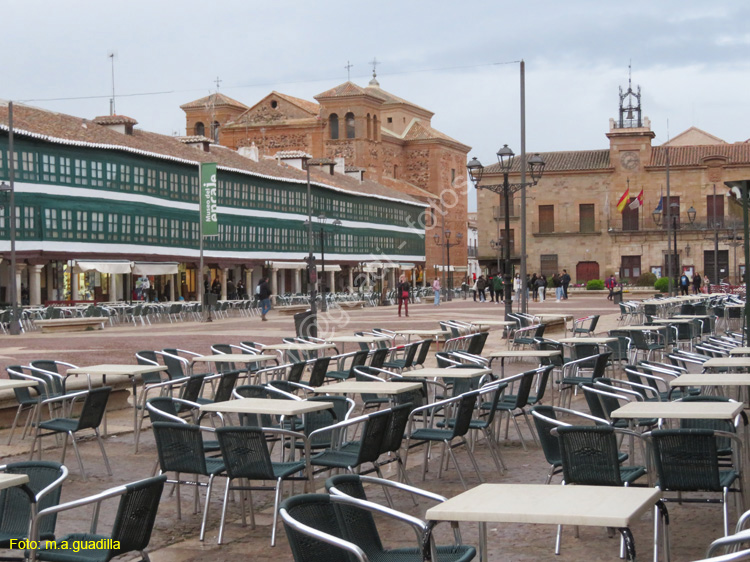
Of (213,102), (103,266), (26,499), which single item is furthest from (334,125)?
(26,499)

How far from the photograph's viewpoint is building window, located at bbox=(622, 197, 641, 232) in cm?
7169

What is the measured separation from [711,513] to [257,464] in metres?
3.06

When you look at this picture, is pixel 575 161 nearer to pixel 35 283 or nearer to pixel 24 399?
pixel 35 283

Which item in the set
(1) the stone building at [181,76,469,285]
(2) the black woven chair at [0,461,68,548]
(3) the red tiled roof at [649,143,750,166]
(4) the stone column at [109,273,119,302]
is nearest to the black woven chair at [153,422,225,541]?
(2) the black woven chair at [0,461,68,548]

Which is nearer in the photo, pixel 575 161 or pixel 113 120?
pixel 113 120

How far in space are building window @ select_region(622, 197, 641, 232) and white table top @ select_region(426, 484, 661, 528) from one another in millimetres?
69110

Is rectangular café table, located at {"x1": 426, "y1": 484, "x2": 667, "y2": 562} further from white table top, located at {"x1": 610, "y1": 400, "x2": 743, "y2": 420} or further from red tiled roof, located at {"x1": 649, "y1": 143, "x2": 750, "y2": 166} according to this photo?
red tiled roof, located at {"x1": 649, "y1": 143, "x2": 750, "y2": 166}

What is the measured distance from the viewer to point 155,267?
150 feet

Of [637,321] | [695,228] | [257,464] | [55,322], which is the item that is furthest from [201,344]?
[695,228]

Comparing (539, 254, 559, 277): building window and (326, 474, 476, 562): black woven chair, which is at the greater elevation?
(539, 254, 559, 277): building window

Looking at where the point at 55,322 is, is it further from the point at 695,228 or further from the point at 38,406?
the point at 695,228

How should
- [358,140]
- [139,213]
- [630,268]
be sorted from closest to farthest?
[139,213]
[630,268]
[358,140]

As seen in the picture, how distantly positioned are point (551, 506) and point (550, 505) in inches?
1.1

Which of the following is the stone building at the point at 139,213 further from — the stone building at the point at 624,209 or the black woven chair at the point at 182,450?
the black woven chair at the point at 182,450
